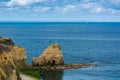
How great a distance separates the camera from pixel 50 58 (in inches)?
3666

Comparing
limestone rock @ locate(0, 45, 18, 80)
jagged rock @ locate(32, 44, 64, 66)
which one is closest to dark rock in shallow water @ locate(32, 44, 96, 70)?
jagged rock @ locate(32, 44, 64, 66)

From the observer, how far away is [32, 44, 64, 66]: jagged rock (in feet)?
302

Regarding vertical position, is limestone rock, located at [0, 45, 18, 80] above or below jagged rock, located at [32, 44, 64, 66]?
above

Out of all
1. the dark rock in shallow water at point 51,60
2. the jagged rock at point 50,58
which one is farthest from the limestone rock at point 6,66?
the jagged rock at point 50,58

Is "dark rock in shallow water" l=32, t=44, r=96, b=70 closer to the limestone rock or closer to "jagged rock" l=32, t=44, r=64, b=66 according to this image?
"jagged rock" l=32, t=44, r=64, b=66

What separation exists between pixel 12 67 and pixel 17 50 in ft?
134

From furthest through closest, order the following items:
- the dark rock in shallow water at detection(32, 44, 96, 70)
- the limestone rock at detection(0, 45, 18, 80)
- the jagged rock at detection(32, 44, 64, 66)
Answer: the jagged rock at detection(32, 44, 64, 66), the dark rock in shallow water at detection(32, 44, 96, 70), the limestone rock at detection(0, 45, 18, 80)

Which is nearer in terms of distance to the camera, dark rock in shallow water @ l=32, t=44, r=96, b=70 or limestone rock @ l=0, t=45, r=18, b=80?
limestone rock @ l=0, t=45, r=18, b=80

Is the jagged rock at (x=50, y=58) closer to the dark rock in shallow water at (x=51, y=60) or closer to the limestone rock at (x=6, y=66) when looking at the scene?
the dark rock in shallow water at (x=51, y=60)

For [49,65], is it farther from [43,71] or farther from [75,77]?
[75,77]

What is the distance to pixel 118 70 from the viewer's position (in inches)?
3688

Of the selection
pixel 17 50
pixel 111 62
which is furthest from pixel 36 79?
pixel 111 62

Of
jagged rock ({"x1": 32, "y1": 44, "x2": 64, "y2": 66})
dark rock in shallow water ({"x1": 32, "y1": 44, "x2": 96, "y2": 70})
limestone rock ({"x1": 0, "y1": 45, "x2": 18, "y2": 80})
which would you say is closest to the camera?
limestone rock ({"x1": 0, "y1": 45, "x2": 18, "y2": 80})

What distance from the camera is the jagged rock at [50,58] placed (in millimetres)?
92062
